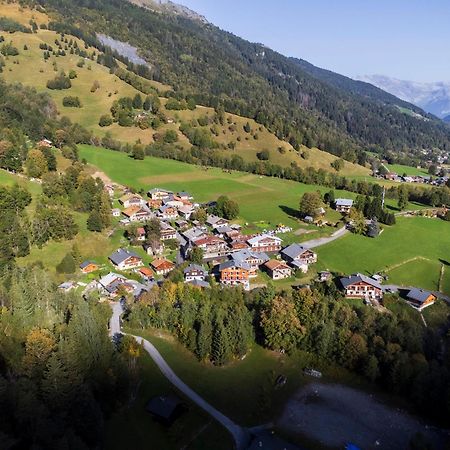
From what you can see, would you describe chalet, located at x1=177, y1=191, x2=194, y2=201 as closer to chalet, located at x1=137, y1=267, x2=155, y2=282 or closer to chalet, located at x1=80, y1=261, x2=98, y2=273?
chalet, located at x1=137, y1=267, x2=155, y2=282

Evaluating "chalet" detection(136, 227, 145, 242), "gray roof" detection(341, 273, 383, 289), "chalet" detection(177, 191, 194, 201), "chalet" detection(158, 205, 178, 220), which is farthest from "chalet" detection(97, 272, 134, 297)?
"chalet" detection(177, 191, 194, 201)

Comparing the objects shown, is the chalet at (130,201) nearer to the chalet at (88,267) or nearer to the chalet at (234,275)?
the chalet at (88,267)

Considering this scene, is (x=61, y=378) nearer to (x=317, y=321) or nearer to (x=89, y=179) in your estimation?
(x=317, y=321)

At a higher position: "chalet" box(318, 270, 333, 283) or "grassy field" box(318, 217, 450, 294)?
"grassy field" box(318, 217, 450, 294)

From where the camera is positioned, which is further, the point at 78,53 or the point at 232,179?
the point at 78,53

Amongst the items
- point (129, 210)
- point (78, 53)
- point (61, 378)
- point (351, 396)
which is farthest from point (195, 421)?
point (78, 53)

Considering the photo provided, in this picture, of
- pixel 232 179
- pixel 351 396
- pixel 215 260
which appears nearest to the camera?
pixel 351 396
